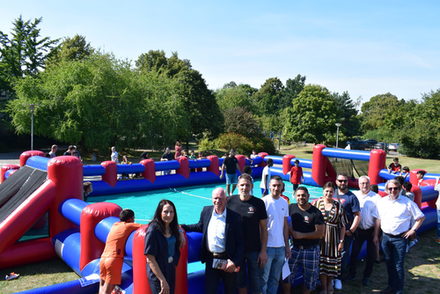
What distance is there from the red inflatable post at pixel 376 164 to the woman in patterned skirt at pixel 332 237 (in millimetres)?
7972

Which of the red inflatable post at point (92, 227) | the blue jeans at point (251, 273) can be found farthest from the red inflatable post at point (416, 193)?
the red inflatable post at point (92, 227)

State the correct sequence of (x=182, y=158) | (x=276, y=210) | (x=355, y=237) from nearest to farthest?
1. (x=276, y=210)
2. (x=355, y=237)
3. (x=182, y=158)

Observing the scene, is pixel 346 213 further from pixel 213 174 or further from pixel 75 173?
pixel 213 174

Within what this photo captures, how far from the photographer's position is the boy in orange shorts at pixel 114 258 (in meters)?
3.66

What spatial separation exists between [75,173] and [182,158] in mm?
6647

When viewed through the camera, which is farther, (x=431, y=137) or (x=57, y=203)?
(x=431, y=137)

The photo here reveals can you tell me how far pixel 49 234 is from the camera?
19.6 feet

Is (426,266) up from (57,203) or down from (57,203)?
down

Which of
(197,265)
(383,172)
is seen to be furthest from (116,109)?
(197,265)

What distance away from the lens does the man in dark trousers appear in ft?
11.4

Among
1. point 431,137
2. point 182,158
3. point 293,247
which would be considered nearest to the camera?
point 293,247

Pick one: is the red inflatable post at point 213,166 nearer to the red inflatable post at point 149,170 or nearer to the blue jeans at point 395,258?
the red inflatable post at point 149,170

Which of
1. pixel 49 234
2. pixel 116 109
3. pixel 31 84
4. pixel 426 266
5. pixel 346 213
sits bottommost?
pixel 426 266

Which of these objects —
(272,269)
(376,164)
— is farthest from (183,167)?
(272,269)
